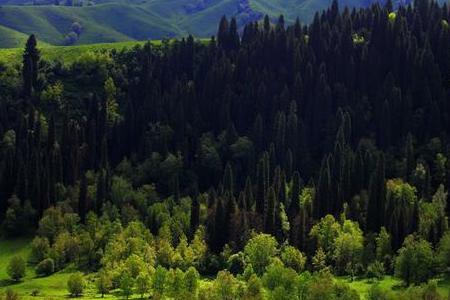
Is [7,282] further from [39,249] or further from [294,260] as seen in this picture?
[294,260]

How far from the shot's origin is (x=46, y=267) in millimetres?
178500

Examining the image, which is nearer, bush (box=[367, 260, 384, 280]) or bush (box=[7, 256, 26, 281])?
bush (box=[367, 260, 384, 280])

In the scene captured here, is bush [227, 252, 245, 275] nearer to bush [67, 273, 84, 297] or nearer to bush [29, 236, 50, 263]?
bush [67, 273, 84, 297]

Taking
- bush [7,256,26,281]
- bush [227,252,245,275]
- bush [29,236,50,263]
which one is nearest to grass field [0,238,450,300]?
bush [7,256,26,281]

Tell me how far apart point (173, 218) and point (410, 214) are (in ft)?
216

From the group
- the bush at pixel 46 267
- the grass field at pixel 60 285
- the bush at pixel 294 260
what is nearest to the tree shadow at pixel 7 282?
the grass field at pixel 60 285

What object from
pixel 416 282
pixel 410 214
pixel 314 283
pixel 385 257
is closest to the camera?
pixel 314 283

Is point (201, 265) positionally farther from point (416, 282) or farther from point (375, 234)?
point (416, 282)

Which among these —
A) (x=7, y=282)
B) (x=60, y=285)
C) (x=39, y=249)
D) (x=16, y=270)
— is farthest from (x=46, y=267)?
(x=60, y=285)

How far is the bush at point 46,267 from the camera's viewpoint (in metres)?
178

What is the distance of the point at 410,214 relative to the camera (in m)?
176

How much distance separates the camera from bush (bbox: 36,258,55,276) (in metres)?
178

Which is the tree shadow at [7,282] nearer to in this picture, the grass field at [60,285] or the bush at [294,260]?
the grass field at [60,285]

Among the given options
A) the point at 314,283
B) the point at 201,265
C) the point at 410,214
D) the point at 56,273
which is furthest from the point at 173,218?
the point at 314,283
